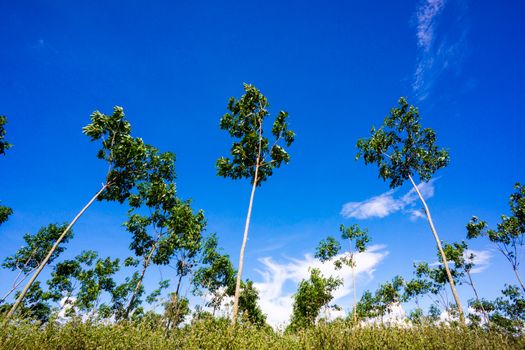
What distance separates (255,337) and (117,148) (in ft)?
63.1

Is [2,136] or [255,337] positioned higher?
[2,136]

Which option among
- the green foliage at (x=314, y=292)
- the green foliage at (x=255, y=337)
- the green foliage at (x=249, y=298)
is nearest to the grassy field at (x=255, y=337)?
the green foliage at (x=255, y=337)

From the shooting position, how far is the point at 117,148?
20.0 metres

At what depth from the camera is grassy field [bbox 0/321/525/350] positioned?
16.3 ft

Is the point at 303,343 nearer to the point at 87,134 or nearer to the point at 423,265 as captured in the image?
the point at 87,134

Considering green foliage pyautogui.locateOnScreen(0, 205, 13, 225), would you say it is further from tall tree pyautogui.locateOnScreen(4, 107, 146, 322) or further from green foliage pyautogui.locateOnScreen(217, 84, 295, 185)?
green foliage pyautogui.locateOnScreen(217, 84, 295, 185)

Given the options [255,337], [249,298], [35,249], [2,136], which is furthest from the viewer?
[249,298]

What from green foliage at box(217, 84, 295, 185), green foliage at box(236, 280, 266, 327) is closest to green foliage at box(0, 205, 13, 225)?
green foliage at box(217, 84, 295, 185)

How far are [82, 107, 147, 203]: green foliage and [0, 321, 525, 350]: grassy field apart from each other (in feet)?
→ 54.0

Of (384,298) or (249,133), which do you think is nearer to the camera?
(249,133)

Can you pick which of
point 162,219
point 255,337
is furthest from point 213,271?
point 255,337

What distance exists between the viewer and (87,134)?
19.3 meters

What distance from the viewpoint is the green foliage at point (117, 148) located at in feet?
65.0

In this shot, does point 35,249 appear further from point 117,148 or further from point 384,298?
point 384,298
